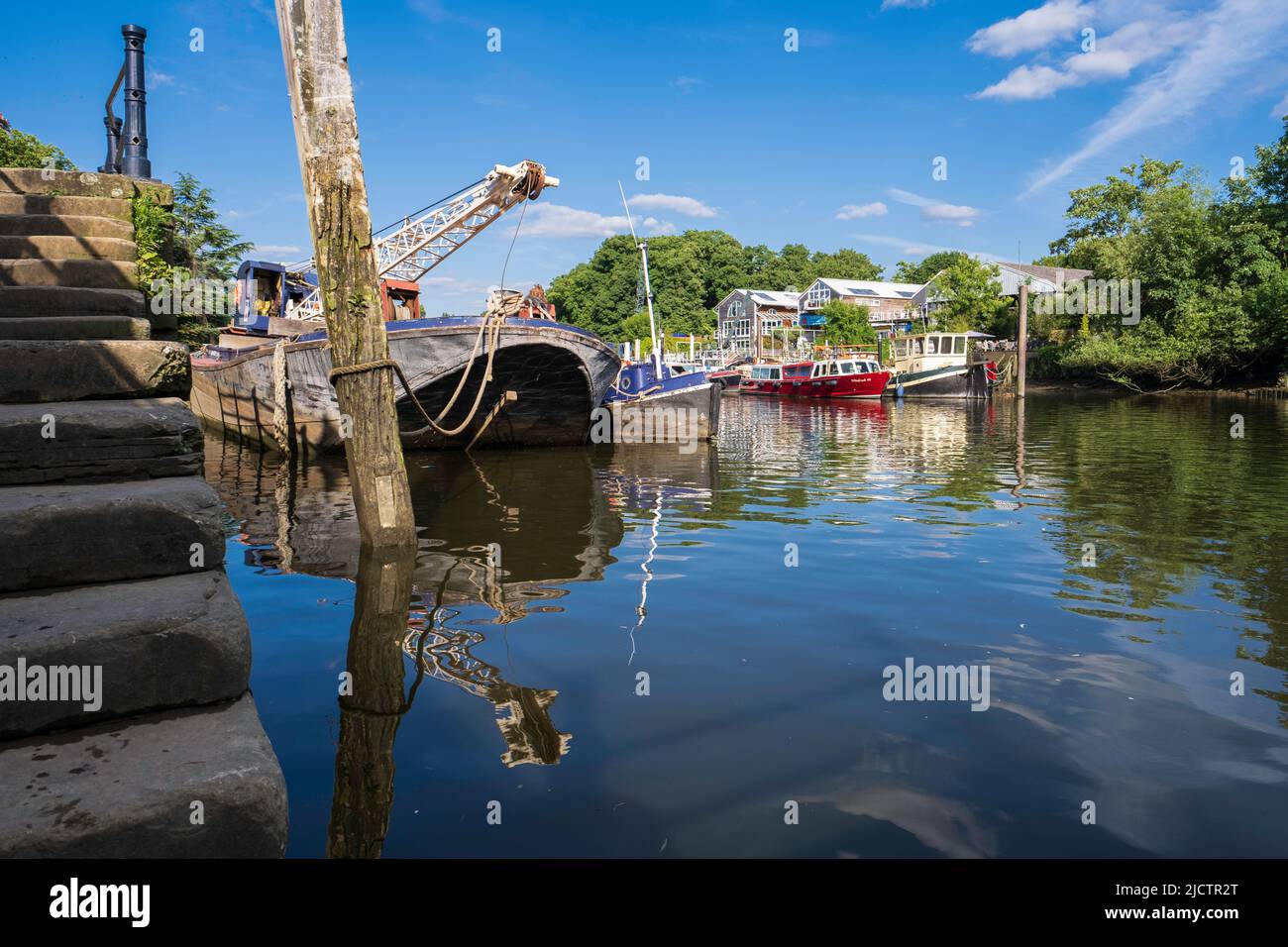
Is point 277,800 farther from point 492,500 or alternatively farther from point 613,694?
→ point 492,500

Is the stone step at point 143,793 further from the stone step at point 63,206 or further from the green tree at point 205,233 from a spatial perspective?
the green tree at point 205,233

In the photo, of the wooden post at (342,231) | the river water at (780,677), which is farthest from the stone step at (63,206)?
the river water at (780,677)

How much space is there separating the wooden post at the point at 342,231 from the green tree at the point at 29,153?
11674 mm

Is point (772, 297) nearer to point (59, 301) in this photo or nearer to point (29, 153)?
point (29, 153)

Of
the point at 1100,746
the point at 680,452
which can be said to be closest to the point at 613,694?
the point at 1100,746

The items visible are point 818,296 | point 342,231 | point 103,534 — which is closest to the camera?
point 103,534

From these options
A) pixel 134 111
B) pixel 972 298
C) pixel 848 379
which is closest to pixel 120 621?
pixel 134 111

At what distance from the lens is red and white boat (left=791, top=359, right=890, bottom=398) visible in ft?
130

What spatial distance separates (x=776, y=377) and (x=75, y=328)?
43.8 meters

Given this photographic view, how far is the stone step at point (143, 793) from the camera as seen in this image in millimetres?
1930

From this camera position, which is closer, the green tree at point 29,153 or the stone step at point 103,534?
the stone step at point 103,534

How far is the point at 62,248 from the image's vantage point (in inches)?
222

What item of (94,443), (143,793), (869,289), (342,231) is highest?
(869,289)
